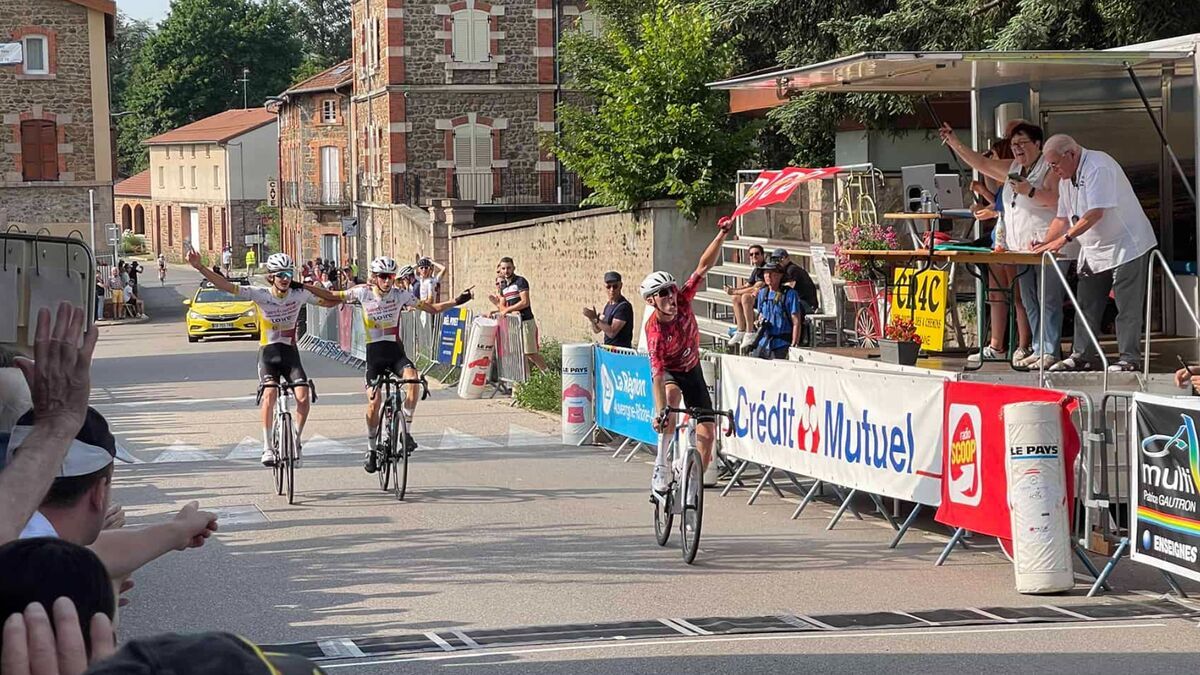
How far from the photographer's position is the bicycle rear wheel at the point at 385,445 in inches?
608

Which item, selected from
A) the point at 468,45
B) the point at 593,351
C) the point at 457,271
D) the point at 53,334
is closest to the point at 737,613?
the point at 53,334

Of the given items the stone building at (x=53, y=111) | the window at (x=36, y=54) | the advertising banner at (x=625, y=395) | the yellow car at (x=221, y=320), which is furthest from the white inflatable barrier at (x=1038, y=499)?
the window at (x=36, y=54)

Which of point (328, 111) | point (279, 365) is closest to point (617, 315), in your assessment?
point (279, 365)

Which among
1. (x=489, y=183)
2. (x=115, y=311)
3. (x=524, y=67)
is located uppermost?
(x=524, y=67)

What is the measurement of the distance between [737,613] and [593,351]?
939 centimetres

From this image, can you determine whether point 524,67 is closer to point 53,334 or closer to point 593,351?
point 593,351

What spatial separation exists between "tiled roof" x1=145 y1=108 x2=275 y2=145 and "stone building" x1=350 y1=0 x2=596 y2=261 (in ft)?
125

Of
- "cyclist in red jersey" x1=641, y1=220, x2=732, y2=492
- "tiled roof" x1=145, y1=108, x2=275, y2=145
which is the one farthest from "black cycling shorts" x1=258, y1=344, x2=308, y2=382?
"tiled roof" x1=145, y1=108, x2=275, y2=145

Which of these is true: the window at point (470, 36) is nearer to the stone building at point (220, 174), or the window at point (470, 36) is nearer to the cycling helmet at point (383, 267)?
the stone building at point (220, 174)

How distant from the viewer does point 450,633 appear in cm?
972

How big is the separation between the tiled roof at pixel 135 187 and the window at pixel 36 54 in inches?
1938

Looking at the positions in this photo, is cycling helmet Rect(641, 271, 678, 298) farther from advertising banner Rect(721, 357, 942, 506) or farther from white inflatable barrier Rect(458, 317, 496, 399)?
white inflatable barrier Rect(458, 317, 496, 399)

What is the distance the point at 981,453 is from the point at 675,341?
2428 millimetres

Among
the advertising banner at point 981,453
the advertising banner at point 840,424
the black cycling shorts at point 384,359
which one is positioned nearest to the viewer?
the advertising banner at point 981,453
